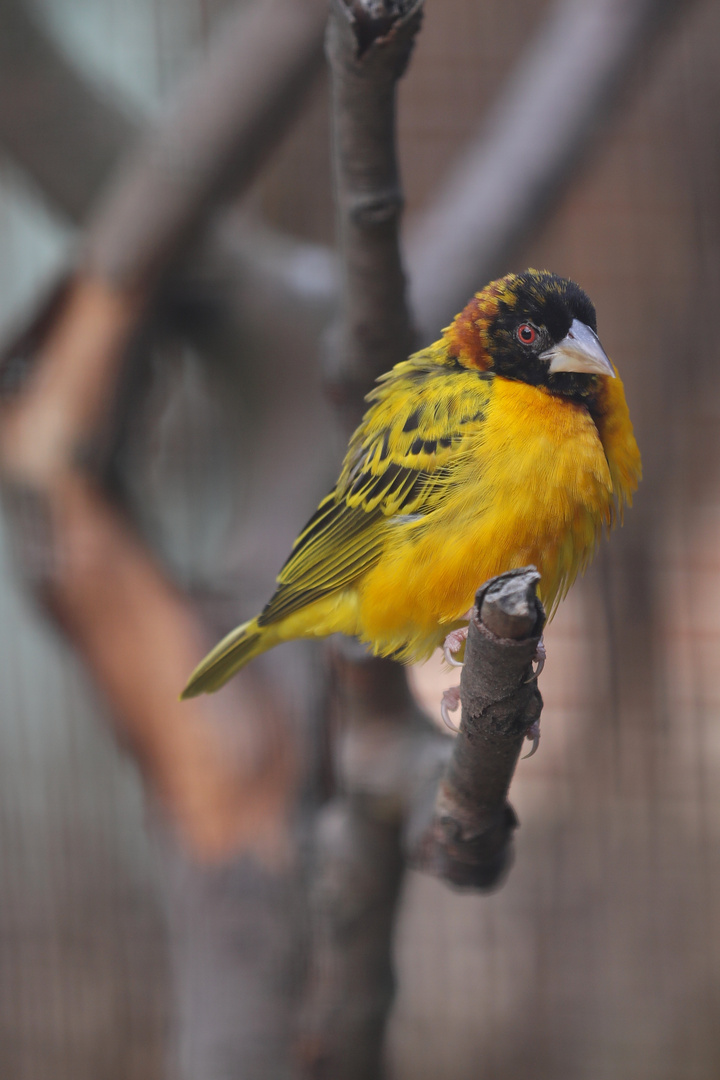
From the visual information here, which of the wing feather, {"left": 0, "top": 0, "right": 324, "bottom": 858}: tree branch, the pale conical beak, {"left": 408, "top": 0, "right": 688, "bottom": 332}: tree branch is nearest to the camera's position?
the pale conical beak

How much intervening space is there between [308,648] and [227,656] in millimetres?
776

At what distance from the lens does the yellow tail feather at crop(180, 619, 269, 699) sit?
1191 mm

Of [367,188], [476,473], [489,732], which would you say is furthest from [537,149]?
[489,732]

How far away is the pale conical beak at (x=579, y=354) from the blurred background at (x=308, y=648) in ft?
3.03

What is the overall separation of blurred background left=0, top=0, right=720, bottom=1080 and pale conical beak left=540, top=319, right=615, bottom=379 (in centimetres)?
92

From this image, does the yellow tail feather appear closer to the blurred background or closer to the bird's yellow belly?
the bird's yellow belly

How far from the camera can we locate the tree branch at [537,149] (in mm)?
1716

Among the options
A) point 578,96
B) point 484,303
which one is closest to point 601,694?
point 578,96

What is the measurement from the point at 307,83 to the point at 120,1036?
2.60m

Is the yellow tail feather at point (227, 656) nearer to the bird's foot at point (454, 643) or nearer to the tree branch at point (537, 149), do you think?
the bird's foot at point (454, 643)

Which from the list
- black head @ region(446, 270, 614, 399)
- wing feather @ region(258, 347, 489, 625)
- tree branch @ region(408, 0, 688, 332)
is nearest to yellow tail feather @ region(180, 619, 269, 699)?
wing feather @ region(258, 347, 489, 625)

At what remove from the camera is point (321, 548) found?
1.12m

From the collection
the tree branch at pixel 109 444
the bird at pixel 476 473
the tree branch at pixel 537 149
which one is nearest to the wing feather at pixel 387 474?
the bird at pixel 476 473

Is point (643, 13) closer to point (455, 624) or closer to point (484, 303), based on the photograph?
point (484, 303)
